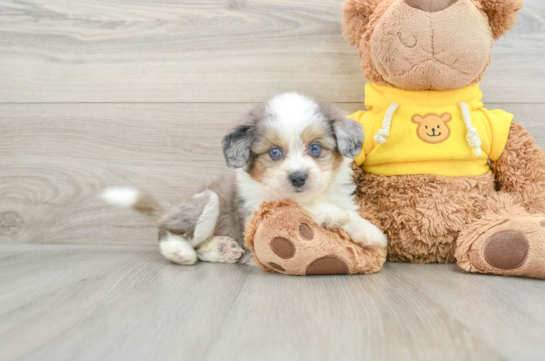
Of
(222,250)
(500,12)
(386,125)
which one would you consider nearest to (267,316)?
(222,250)

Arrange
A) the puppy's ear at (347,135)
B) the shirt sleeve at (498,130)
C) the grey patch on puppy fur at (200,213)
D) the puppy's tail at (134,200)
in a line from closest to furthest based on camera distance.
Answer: the puppy's ear at (347,135)
the shirt sleeve at (498,130)
the grey patch on puppy fur at (200,213)
the puppy's tail at (134,200)

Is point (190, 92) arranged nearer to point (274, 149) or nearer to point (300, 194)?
point (274, 149)

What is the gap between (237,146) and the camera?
62.4 inches

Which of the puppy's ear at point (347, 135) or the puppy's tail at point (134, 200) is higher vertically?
the puppy's ear at point (347, 135)

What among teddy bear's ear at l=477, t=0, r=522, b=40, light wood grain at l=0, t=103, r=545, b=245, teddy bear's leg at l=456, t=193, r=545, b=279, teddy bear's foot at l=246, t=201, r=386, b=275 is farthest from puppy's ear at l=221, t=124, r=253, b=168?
teddy bear's ear at l=477, t=0, r=522, b=40

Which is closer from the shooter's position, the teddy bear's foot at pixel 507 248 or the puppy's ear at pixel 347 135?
the teddy bear's foot at pixel 507 248

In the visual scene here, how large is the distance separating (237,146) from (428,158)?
0.72 meters

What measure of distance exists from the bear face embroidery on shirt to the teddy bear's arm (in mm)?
267

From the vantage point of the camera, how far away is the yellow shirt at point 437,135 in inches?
65.2

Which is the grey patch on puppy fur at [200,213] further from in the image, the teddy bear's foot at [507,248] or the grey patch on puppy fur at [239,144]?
the teddy bear's foot at [507,248]

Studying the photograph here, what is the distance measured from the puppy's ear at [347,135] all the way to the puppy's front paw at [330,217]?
206 mm

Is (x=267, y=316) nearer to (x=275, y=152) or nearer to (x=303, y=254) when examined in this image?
(x=303, y=254)

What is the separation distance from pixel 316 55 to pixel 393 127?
612mm

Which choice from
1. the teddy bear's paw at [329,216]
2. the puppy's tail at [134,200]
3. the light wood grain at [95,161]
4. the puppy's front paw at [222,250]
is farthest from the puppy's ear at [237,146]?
the puppy's tail at [134,200]
